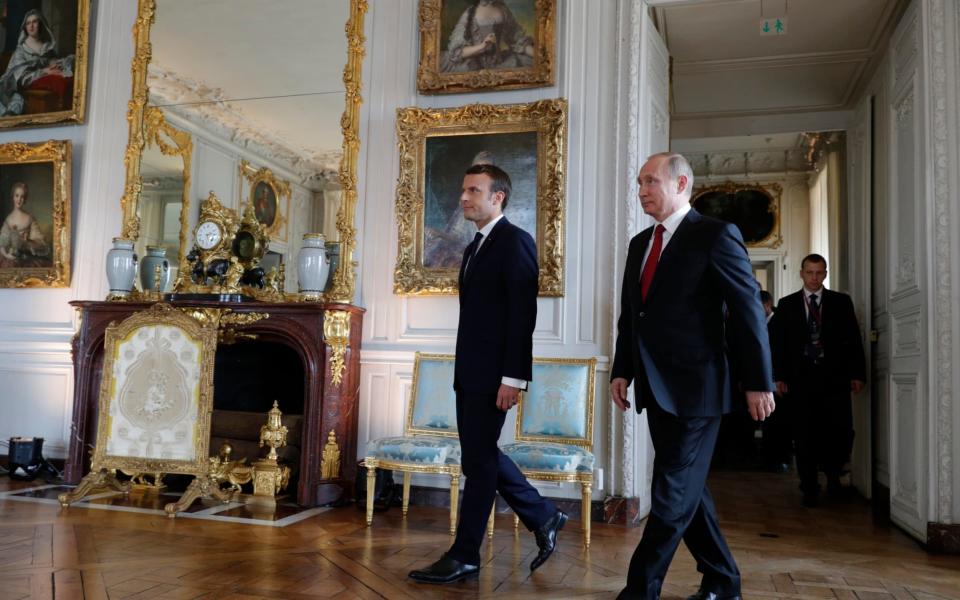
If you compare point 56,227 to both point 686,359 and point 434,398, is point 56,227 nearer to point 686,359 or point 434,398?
point 434,398

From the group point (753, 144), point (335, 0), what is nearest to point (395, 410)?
point (335, 0)

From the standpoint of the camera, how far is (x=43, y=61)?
6.17m

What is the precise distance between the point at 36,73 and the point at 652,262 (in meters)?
5.50

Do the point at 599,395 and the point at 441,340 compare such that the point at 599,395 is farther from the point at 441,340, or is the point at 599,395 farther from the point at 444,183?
the point at 444,183

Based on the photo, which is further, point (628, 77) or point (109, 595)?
point (628, 77)

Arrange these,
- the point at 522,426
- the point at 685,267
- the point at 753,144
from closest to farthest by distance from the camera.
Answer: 1. the point at 685,267
2. the point at 522,426
3. the point at 753,144

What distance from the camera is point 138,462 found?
177 inches

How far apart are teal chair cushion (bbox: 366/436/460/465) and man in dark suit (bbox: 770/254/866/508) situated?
2.69 m

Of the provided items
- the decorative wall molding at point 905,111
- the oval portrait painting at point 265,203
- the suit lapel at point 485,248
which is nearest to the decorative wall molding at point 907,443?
the decorative wall molding at point 905,111

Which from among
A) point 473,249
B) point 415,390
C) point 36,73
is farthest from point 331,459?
point 36,73

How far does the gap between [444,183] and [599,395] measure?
1654 mm

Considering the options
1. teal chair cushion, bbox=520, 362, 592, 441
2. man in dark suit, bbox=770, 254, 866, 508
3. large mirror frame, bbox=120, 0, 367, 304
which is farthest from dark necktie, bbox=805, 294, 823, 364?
large mirror frame, bbox=120, 0, 367, 304

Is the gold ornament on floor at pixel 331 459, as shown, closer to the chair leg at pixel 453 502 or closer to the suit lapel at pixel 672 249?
the chair leg at pixel 453 502

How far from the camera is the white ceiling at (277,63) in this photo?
5.37m
